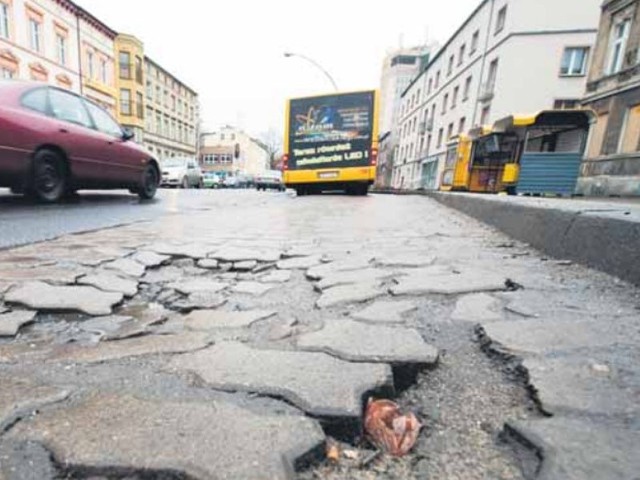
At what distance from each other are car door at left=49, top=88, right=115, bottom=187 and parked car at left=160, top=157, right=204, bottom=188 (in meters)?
11.5

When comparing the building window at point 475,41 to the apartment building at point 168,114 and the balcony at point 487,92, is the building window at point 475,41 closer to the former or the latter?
the balcony at point 487,92

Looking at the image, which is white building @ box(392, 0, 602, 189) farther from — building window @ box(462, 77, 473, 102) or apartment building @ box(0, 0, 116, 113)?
apartment building @ box(0, 0, 116, 113)

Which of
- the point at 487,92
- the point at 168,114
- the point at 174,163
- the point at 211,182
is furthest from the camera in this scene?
the point at 168,114

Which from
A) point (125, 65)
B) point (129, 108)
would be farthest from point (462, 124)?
point (125, 65)

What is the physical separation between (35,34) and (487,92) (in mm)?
29087

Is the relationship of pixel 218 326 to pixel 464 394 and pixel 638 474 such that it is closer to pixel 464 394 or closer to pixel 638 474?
pixel 464 394

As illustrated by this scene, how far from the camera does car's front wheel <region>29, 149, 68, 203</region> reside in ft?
16.7

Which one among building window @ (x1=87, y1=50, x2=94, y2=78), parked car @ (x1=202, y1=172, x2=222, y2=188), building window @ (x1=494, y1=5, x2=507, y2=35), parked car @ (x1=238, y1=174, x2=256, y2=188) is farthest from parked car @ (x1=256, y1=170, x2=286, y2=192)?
building window @ (x1=87, y1=50, x2=94, y2=78)

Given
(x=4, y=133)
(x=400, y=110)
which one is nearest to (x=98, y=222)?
(x=4, y=133)

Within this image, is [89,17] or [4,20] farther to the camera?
[89,17]

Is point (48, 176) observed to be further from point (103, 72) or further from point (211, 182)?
point (103, 72)

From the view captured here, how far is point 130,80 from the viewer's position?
38031mm

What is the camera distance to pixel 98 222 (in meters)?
4.68

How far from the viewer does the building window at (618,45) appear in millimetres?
15492
